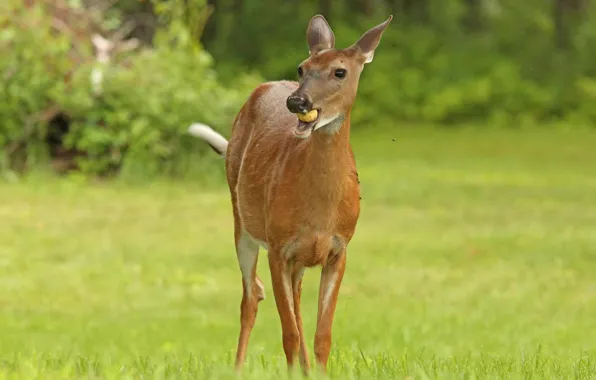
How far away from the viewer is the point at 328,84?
562cm

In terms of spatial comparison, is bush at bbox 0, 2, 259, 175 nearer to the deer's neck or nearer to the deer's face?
the deer's neck

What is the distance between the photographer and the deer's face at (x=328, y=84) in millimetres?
5555

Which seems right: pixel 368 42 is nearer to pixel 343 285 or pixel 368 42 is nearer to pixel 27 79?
pixel 343 285

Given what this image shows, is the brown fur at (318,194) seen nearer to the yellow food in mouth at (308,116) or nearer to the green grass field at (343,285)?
the yellow food in mouth at (308,116)

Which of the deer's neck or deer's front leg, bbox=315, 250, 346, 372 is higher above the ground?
the deer's neck

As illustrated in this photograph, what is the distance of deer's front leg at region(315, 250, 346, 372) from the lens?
603cm

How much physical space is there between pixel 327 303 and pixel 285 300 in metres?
0.20

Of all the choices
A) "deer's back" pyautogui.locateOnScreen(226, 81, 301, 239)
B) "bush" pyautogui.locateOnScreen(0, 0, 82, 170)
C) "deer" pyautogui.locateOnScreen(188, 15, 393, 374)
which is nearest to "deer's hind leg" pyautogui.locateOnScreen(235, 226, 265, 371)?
"deer's back" pyautogui.locateOnScreen(226, 81, 301, 239)

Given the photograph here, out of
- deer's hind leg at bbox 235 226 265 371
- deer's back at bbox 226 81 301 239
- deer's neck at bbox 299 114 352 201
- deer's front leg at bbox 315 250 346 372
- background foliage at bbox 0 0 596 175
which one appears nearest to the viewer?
deer's neck at bbox 299 114 352 201

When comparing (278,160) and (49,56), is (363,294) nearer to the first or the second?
(278,160)

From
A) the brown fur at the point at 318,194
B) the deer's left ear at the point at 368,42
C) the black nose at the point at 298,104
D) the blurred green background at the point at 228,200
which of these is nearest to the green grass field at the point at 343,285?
the blurred green background at the point at 228,200

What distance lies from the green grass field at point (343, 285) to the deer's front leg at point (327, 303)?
0.11 metres

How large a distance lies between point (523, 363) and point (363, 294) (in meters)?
5.33

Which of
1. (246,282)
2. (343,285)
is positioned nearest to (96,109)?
(343,285)
